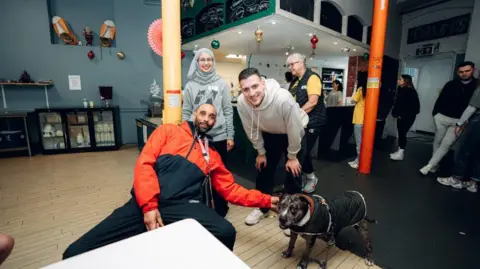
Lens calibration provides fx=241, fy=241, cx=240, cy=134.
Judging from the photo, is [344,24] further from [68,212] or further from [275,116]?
[68,212]

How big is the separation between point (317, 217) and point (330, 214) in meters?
0.14

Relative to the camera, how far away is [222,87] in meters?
2.31

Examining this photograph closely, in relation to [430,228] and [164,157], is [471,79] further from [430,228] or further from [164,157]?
[164,157]

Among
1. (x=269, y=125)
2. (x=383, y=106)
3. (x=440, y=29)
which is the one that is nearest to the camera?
(x=269, y=125)

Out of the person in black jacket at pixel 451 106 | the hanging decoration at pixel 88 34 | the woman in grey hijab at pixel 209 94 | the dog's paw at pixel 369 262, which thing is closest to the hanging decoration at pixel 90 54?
the hanging decoration at pixel 88 34

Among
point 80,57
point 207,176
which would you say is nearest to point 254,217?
point 207,176

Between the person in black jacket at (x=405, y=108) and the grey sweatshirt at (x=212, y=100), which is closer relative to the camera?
the grey sweatshirt at (x=212, y=100)

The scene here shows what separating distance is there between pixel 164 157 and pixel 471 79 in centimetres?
390

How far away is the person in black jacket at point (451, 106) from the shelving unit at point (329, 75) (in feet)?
18.8

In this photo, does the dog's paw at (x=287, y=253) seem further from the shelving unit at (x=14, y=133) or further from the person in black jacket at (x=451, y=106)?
the shelving unit at (x=14, y=133)

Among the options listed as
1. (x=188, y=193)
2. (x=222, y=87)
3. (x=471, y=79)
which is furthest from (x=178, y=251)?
(x=471, y=79)

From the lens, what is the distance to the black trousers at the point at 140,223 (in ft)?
3.94

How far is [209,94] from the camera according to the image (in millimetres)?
2252

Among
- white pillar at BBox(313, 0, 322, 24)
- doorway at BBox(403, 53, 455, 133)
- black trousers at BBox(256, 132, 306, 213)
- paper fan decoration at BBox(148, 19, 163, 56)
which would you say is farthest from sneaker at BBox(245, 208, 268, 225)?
doorway at BBox(403, 53, 455, 133)
